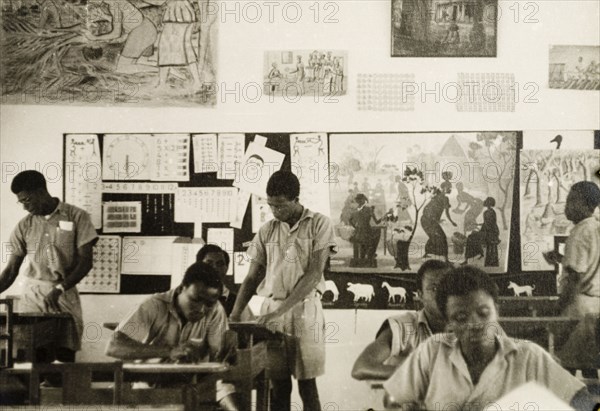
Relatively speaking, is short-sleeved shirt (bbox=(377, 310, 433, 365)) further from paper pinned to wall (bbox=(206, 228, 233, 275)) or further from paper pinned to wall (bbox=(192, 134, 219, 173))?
paper pinned to wall (bbox=(192, 134, 219, 173))

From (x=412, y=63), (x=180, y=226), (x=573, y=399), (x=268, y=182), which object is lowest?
(x=573, y=399)

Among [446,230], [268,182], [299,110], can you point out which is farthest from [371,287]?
[299,110]

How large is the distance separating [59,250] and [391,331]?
113cm

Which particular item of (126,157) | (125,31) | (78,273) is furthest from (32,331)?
(125,31)

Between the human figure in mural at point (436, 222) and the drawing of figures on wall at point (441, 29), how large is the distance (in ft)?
1.51

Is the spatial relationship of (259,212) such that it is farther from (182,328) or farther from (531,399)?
(531,399)

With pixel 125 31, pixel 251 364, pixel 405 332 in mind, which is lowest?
pixel 251 364

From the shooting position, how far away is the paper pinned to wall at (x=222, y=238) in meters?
2.37

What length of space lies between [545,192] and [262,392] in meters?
1.15

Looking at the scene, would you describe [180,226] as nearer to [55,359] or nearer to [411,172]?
[55,359]

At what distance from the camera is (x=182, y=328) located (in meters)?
2.32

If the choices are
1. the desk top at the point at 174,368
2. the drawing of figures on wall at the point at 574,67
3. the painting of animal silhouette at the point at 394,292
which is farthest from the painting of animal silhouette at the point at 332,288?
the drawing of figures on wall at the point at 574,67

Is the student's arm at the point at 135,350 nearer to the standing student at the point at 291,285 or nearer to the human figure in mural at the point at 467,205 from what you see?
the standing student at the point at 291,285

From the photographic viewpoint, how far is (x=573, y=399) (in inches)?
91.7
